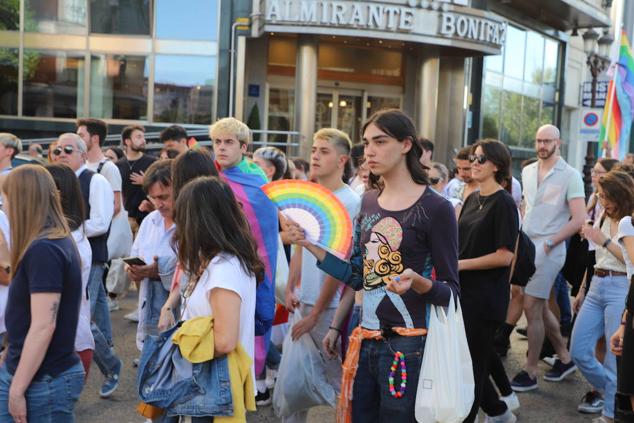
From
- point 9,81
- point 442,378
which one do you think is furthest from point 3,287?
point 9,81

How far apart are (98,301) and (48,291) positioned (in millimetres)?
3119

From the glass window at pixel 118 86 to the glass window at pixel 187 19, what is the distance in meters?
0.98

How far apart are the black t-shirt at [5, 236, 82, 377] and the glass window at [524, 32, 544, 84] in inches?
981

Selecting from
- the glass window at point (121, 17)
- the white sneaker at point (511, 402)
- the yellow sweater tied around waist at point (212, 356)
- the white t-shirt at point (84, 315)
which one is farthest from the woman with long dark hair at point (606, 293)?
the glass window at point (121, 17)

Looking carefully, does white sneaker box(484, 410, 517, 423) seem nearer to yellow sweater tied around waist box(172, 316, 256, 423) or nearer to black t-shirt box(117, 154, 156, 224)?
yellow sweater tied around waist box(172, 316, 256, 423)

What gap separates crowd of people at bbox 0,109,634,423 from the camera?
3.13 meters

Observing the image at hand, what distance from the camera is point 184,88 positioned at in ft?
61.2

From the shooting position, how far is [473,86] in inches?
905

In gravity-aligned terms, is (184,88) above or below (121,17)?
below

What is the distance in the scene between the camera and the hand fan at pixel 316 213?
13.0ft

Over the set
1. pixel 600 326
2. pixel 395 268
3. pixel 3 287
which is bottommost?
pixel 600 326

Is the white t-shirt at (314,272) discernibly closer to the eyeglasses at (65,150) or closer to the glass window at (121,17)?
the eyeglasses at (65,150)

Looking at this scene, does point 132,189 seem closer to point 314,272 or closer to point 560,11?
point 314,272

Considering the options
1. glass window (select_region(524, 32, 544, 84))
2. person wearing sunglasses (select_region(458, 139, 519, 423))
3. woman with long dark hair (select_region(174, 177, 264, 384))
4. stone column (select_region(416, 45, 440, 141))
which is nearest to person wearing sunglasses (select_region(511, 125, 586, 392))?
person wearing sunglasses (select_region(458, 139, 519, 423))
